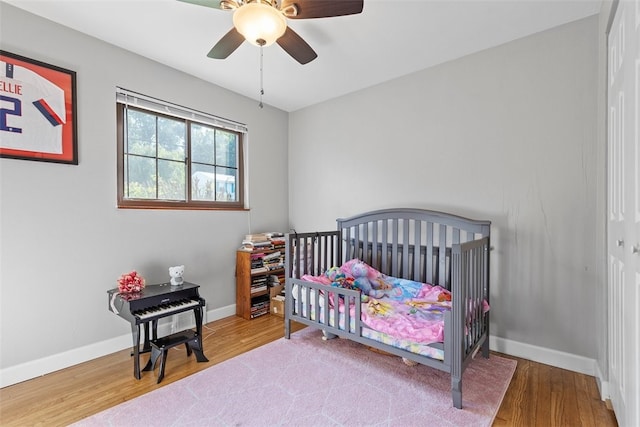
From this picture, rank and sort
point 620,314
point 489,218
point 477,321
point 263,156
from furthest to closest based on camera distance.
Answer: point 263,156 < point 489,218 < point 477,321 < point 620,314

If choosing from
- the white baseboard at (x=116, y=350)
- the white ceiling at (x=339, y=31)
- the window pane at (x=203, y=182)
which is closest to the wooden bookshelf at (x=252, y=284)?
the window pane at (x=203, y=182)

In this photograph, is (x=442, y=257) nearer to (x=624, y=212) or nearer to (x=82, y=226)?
(x=624, y=212)

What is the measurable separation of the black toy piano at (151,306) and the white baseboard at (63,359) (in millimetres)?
212

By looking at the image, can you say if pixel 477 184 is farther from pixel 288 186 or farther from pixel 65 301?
pixel 65 301

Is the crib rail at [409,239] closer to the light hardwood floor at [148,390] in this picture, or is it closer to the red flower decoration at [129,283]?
the light hardwood floor at [148,390]

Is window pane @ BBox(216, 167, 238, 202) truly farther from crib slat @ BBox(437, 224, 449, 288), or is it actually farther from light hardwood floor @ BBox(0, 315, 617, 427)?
crib slat @ BBox(437, 224, 449, 288)

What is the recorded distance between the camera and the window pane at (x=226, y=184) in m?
3.23

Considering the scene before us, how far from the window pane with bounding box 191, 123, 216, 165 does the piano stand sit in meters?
1.69

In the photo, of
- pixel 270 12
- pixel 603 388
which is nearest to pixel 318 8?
pixel 270 12

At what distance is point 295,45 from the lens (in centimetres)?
188

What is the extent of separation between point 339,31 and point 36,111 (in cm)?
219

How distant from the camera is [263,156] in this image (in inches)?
143

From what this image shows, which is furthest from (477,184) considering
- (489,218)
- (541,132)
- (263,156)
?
(263,156)

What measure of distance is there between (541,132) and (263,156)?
9.02 feet
